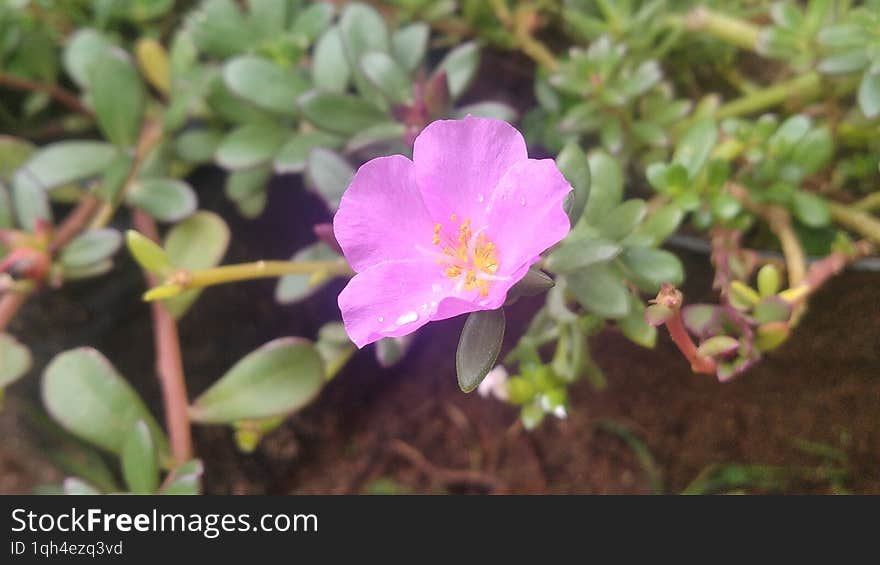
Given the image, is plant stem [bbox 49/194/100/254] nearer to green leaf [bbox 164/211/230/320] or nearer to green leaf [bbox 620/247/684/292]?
green leaf [bbox 164/211/230/320]

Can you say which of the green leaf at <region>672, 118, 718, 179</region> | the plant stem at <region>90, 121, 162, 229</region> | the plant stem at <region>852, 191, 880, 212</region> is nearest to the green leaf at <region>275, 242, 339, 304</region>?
the plant stem at <region>90, 121, 162, 229</region>

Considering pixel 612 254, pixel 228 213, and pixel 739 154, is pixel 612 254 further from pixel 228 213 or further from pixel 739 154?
pixel 228 213

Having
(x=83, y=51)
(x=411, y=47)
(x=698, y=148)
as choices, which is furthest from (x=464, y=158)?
(x=83, y=51)

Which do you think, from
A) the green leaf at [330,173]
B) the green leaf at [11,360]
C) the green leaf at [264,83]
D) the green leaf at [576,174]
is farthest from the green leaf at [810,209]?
the green leaf at [11,360]

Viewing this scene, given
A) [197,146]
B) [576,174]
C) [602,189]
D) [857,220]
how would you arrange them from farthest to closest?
[197,146]
[857,220]
[602,189]
[576,174]

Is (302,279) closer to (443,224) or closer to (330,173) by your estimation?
(330,173)
